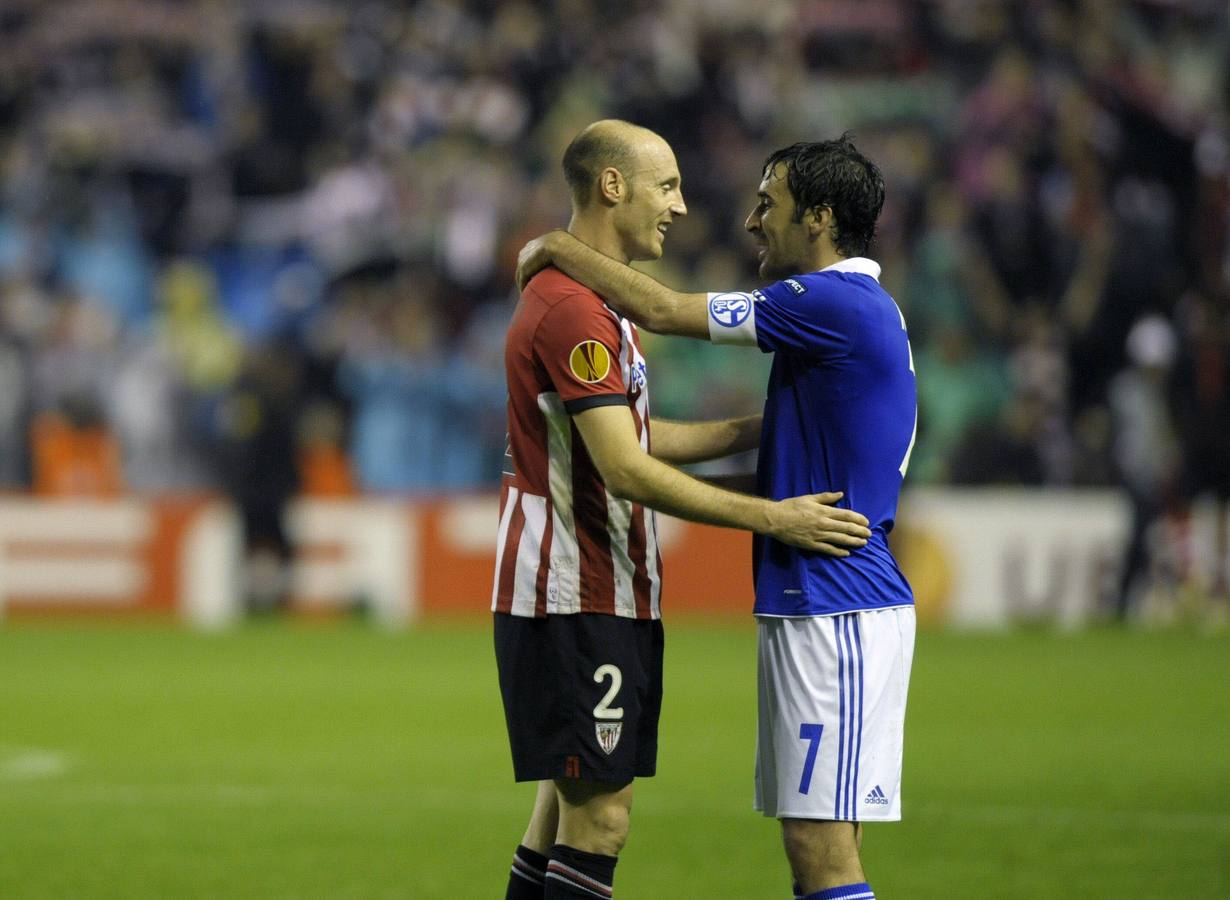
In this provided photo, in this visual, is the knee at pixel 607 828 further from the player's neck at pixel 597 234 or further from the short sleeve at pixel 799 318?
the player's neck at pixel 597 234

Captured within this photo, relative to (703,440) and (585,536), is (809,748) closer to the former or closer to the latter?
(585,536)

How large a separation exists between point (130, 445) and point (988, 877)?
36.1 ft

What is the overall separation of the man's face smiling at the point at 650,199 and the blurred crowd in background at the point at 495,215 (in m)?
11.0

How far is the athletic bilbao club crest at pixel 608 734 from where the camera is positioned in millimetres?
4156

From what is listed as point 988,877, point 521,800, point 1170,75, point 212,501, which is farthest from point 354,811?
point 1170,75

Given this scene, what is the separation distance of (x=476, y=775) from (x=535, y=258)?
15.4 feet

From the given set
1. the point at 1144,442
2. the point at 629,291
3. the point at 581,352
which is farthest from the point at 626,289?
the point at 1144,442

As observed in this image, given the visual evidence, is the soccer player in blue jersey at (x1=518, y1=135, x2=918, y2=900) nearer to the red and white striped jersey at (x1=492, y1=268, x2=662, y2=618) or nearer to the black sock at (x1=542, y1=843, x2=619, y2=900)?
the red and white striped jersey at (x1=492, y1=268, x2=662, y2=618)

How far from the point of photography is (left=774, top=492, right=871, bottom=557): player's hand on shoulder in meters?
3.99

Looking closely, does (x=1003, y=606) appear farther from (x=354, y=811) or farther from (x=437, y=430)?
(x=354, y=811)

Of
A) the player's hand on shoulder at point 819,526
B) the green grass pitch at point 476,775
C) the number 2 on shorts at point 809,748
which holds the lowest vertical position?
the green grass pitch at point 476,775

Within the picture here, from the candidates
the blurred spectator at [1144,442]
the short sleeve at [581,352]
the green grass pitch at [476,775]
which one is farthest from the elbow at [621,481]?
the blurred spectator at [1144,442]

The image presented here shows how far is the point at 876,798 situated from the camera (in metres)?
4.00

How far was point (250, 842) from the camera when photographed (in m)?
6.88
